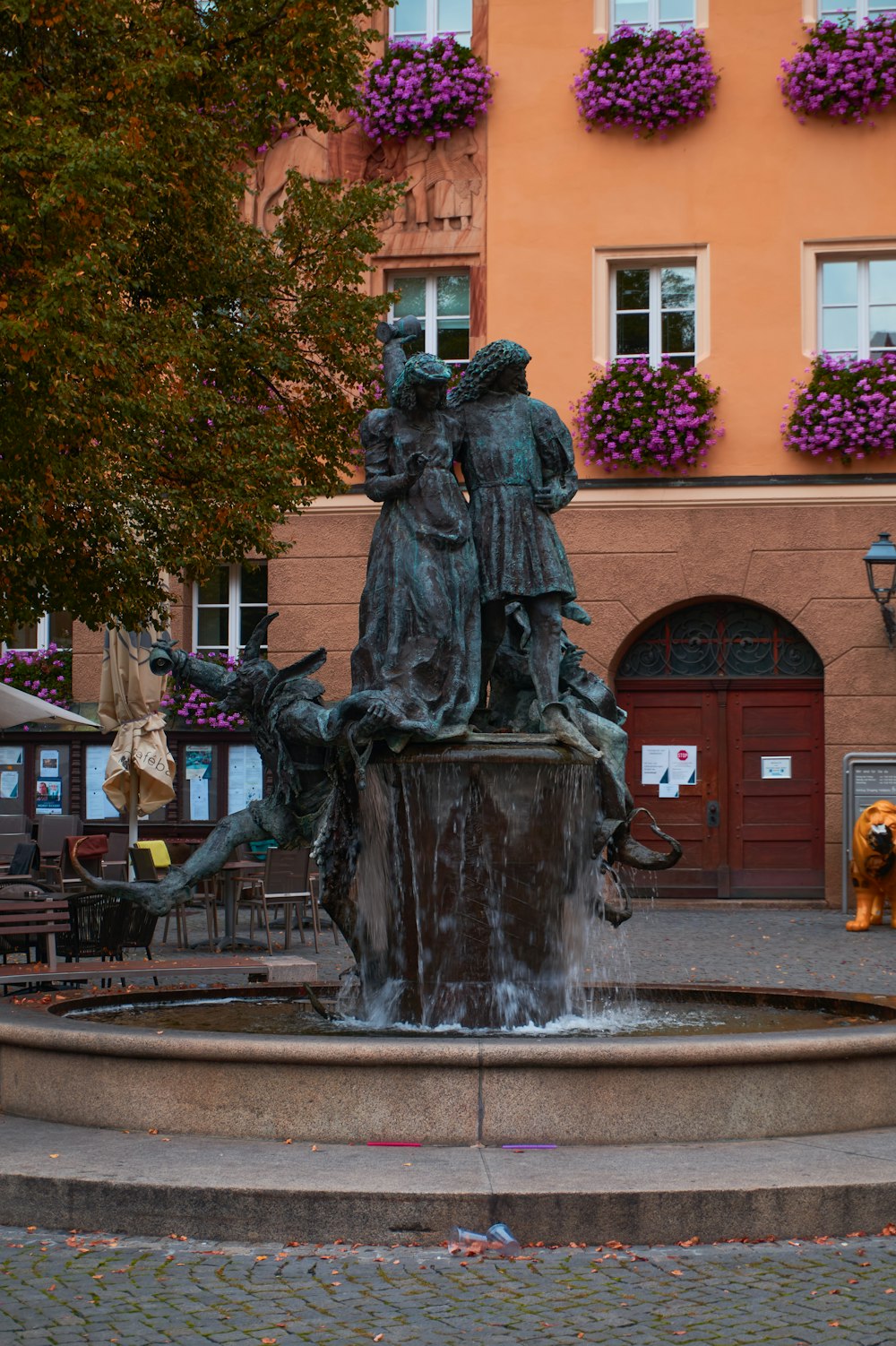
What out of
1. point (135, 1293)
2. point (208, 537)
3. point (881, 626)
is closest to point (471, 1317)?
point (135, 1293)

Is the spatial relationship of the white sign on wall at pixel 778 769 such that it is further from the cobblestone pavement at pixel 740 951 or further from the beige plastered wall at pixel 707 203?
the beige plastered wall at pixel 707 203

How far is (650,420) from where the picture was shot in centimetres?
2091

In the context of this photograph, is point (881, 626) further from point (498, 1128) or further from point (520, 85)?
point (498, 1128)

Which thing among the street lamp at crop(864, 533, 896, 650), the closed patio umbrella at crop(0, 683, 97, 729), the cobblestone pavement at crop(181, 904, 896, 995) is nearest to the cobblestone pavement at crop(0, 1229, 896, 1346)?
the cobblestone pavement at crop(181, 904, 896, 995)

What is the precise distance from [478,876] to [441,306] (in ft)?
48.3

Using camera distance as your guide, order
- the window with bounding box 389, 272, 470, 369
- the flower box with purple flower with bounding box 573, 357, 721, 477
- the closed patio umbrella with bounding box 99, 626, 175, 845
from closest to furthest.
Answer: the closed patio umbrella with bounding box 99, 626, 175, 845 → the flower box with purple flower with bounding box 573, 357, 721, 477 → the window with bounding box 389, 272, 470, 369

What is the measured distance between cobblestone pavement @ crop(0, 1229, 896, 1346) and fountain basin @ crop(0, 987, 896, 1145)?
89 centimetres

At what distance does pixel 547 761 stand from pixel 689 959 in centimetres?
700

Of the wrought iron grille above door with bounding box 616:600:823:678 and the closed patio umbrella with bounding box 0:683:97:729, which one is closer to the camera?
the closed patio umbrella with bounding box 0:683:97:729

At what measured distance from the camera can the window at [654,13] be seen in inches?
858

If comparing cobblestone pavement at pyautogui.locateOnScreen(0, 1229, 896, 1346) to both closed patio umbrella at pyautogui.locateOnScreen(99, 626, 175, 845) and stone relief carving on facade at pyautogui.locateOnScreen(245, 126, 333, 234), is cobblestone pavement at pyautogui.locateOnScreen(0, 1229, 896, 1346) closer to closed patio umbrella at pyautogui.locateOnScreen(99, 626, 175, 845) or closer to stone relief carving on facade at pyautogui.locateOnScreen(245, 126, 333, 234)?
closed patio umbrella at pyautogui.locateOnScreen(99, 626, 175, 845)

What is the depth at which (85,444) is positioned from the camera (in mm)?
13820

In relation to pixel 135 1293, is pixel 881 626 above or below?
above

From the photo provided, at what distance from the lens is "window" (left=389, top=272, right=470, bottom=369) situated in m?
22.2
